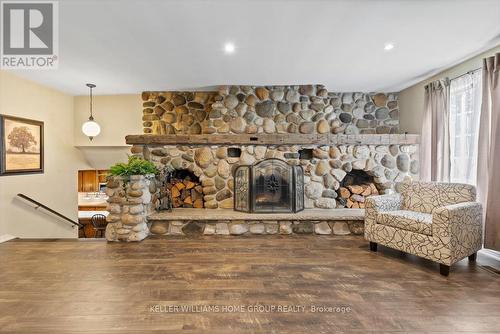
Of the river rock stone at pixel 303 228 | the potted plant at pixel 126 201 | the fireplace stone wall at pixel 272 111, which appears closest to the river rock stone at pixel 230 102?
the fireplace stone wall at pixel 272 111

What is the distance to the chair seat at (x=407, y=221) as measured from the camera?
2.41 m

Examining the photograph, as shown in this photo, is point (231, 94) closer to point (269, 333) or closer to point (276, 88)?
point (276, 88)

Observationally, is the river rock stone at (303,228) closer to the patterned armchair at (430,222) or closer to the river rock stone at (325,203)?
the river rock stone at (325,203)

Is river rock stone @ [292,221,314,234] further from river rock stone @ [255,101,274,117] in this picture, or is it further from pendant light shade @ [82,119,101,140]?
pendant light shade @ [82,119,101,140]

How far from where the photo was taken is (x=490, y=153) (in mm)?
2592

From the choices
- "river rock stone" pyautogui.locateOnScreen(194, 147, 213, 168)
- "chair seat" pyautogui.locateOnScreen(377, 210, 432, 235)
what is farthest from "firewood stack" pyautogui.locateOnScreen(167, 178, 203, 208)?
"chair seat" pyautogui.locateOnScreen(377, 210, 432, 235)

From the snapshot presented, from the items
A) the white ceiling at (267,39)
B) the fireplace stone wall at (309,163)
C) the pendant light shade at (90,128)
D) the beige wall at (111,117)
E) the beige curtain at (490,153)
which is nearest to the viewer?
the white ceiling at (267,39)

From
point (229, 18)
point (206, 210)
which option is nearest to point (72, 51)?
point (229, 18)

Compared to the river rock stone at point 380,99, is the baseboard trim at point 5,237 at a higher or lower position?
lower

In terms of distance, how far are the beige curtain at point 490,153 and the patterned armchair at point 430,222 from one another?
12 centimetres

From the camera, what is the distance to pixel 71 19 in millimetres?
2121

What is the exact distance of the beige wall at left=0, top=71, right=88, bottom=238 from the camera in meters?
3.46

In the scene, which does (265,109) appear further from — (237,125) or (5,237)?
(5,237)

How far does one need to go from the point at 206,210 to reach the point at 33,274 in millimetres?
2063
